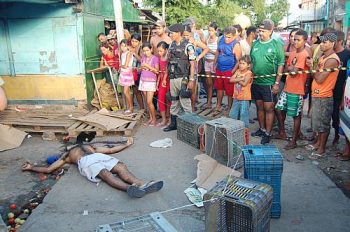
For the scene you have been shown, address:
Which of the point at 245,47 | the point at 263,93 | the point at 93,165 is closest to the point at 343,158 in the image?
the point at 263,93

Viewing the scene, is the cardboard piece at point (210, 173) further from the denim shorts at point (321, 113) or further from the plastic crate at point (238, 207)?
the denim shorts at point (321, 113)

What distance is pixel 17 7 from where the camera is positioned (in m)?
7.73

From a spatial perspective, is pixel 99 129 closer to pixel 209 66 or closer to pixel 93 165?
pixel 93 165

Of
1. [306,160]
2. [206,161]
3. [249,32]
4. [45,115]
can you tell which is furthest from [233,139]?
[45,115]

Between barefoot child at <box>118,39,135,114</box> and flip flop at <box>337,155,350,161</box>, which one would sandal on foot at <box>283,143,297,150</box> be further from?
barefoot child at <box>118,39,135,114</box>

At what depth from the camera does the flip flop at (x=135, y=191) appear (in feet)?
13.5

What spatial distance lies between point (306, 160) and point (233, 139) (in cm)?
133

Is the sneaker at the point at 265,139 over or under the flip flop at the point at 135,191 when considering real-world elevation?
over

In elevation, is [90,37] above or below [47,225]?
above

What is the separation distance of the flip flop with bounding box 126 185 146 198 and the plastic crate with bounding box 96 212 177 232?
152 cm

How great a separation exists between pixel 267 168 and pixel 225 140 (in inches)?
53.6

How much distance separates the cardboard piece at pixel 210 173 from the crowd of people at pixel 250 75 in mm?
1607

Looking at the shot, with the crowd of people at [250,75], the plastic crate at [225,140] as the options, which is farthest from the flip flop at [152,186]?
the crowd of people at [250,75]

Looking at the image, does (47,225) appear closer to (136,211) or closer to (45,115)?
(136,211)
